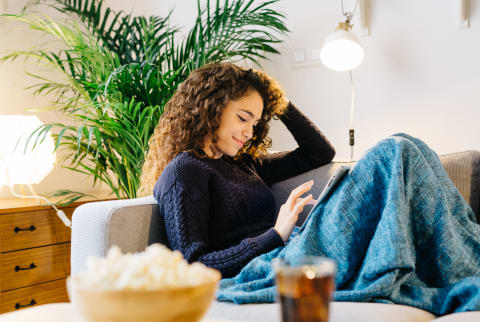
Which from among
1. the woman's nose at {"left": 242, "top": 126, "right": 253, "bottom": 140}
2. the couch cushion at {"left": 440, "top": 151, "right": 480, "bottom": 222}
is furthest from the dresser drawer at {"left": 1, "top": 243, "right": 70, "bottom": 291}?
the couch cushion at {"left": 440, "top": 151, "right": 480, "bottom": 222}

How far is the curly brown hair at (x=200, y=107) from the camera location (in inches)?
62.9

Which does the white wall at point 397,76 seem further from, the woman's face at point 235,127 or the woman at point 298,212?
the woman's face at point 235,127

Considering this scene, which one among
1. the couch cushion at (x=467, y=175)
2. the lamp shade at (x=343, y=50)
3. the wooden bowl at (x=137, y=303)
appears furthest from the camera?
the lamp shade at (x=343, y=50)

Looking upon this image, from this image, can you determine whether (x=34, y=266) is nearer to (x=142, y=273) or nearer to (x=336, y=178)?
(x=336, y=178)

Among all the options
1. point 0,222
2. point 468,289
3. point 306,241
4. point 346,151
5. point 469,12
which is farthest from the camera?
point 346,151

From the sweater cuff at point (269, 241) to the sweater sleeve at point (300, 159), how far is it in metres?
0.50

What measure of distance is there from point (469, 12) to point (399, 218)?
149cm

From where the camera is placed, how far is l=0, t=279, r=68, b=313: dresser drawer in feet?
6.49

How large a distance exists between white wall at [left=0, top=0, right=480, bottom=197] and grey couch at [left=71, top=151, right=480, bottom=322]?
71 cm

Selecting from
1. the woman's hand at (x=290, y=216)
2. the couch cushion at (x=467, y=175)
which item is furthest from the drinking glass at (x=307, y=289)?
the couch cushion at (x=467, y=175)

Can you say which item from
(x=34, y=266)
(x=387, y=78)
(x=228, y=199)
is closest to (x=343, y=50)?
A: (x=387, y=78)

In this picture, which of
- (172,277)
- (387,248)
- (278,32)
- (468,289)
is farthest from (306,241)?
(278,32)

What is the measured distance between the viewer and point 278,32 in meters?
2.62

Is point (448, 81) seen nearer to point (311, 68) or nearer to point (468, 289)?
point (311, 68)
